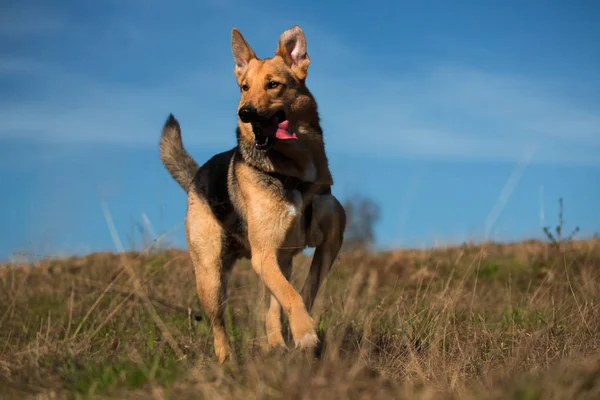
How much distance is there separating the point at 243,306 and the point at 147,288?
50.7 inches

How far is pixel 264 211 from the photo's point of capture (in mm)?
5074

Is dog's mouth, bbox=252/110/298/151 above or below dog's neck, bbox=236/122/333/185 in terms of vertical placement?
above

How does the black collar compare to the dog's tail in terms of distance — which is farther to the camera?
the dog's tail

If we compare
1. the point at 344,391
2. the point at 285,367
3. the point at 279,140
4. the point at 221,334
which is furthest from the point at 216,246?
the point at 344,391

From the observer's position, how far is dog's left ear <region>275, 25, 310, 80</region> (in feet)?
18.4

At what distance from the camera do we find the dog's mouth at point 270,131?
522cm

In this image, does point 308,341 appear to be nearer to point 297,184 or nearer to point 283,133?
point 297,184

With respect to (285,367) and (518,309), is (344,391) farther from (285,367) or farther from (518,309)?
(518,309)

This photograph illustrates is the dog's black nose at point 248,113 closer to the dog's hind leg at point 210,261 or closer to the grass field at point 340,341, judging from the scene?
the dog's hind leg at point 210,261

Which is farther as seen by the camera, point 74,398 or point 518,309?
point 518,309

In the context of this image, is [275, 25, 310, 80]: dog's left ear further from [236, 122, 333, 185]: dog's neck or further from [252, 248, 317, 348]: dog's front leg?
[252, 248, 317, 348]: dog's front leg

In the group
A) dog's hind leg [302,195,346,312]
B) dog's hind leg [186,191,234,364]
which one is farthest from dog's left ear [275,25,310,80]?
dog's hind leg [186,191,234,364]

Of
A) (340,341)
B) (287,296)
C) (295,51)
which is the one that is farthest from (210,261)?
(340,341)

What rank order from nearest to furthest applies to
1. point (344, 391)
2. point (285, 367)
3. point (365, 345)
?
1. point (344, 391)
2. point (285, 367)
3. point (365, 345)
